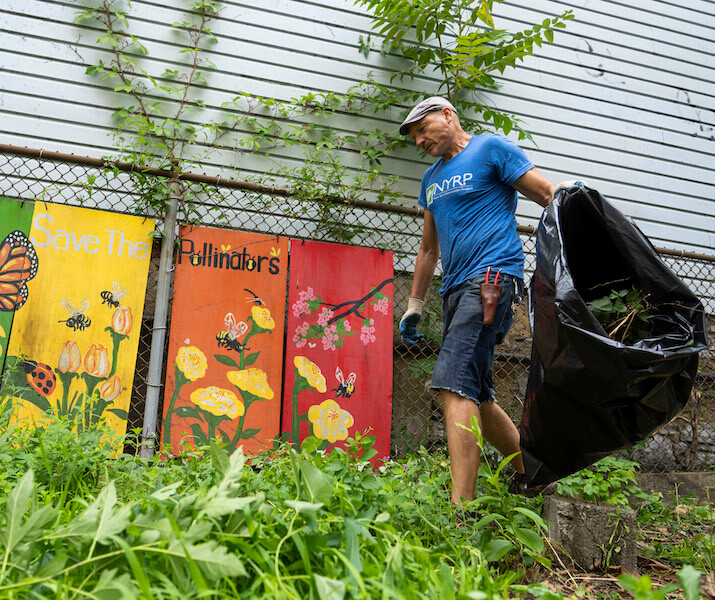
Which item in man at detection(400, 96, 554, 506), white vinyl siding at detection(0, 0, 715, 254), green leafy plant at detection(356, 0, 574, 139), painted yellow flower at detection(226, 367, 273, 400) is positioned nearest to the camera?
man at detection(400, 96, 554, 506)

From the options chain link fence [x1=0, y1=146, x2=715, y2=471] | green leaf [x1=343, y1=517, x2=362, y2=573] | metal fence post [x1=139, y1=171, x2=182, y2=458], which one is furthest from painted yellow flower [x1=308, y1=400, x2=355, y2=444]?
green leaf [x1=343, y1=517, x2=362, y2=573]

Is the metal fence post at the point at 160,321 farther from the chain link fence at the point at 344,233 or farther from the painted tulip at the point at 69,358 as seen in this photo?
the painted tulip at the point at 69,358

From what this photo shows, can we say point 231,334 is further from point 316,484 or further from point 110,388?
point 316,484

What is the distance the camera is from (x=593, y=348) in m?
1.70

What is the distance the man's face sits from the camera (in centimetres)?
280

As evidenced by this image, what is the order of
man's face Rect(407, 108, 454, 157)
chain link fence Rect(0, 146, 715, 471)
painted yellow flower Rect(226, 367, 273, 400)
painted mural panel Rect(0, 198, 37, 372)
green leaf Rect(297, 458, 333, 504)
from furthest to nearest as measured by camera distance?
chain link fence Rect(0, 146, 715, 471), painted yellow flower Rect(226, 367, 273, 400), painted mural panel Rect(0, 198, 37, 372), man's face Rect(407, 108, 454, 157), green leaf Rect(297, 458, 333, 504)

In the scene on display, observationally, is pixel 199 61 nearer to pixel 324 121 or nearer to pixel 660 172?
pixel 324 121

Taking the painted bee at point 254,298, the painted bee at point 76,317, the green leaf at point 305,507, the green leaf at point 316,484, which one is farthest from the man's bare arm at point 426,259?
the green leaf at point 305,507

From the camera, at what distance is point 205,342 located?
3.19 m

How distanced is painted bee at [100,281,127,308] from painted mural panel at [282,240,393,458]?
102cm

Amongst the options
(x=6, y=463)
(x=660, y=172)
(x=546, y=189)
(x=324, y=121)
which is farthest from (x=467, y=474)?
(x=660, y=172)

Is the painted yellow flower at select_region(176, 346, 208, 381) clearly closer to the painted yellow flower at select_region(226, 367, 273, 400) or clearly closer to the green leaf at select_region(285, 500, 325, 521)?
the painted yellow flower at select_region(226, 367, 273, 400)

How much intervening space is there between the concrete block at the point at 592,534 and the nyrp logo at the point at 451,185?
60.1 inches

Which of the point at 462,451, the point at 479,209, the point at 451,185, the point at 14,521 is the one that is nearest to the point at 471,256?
the point at 479,209
